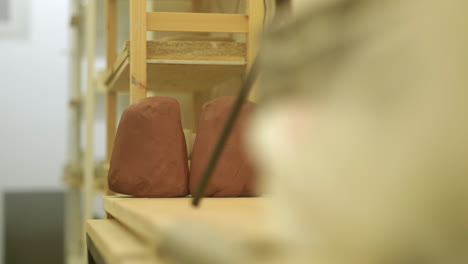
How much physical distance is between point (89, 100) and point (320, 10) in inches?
82.6

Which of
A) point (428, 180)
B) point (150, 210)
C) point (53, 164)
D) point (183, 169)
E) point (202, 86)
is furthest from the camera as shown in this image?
point (53, 164)

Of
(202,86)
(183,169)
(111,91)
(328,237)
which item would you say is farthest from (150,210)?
(111,91)

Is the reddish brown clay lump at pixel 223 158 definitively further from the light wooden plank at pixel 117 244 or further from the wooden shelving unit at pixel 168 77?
the light wooden plank at pixel 117 244

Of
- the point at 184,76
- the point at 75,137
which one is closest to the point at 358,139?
the point at 184,76

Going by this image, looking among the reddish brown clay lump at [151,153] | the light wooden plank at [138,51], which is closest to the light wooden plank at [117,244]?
the reddish brown clay lump at [151,153]

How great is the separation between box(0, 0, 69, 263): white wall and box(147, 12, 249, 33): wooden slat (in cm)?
225

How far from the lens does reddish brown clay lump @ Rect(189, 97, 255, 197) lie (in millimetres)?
1140

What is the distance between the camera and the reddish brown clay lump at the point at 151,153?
3.84 ft

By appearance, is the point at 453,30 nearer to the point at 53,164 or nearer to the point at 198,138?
the point at 198,138

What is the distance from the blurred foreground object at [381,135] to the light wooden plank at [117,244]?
258mm

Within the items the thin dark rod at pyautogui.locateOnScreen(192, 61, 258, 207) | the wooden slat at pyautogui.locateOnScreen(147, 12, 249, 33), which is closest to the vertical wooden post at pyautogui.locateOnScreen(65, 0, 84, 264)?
the wooden slat at pyautogui.locateOnScreen(147, 12, 249, 33)

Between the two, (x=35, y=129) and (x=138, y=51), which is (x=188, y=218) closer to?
(x=138, y=51)

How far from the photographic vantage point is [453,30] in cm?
37

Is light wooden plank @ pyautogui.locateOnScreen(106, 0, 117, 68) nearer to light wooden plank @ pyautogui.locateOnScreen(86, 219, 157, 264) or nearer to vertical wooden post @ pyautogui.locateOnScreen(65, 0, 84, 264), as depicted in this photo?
vertical wooden post @ pyautogui.locateOnScreen(65, 0, 84, 264)
